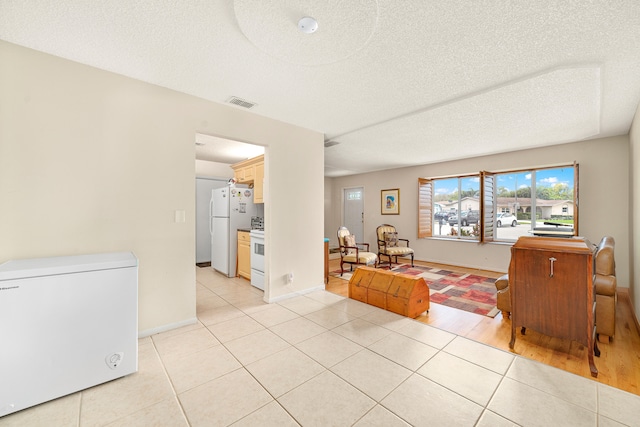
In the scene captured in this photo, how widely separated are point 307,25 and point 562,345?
348cm

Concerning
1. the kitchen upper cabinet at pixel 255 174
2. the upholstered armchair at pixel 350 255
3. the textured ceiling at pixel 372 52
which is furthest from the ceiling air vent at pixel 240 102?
the upholstered armchair at pixel 350 255

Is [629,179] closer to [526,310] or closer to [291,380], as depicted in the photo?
[526,310]

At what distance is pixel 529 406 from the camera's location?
1.65m

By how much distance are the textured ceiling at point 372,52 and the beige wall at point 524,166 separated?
1044mm

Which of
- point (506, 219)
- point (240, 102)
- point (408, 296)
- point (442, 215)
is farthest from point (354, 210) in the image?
point (240, 102)

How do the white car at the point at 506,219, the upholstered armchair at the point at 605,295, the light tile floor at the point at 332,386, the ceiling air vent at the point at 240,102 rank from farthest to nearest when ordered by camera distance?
1. the white car at the point at 506,219
2. the ceiling air vent at the point at 240,102
3. the upholstered armchair at the point at 605,295
4. the light tile floor at the point at 332,386

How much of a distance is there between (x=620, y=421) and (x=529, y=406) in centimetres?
45

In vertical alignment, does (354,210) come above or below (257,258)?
above

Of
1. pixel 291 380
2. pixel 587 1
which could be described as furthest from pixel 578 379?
pixel 587 1

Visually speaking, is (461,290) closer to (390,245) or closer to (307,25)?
(390,245)

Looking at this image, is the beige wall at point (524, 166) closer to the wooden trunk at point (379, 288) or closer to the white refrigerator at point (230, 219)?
the wooden trunk at point (379, 288)

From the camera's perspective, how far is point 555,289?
2191mm

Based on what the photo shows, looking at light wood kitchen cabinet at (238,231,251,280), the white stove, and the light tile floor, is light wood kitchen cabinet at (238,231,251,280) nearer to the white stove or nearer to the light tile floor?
the white stove

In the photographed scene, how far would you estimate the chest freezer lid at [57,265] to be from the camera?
1.59 m
